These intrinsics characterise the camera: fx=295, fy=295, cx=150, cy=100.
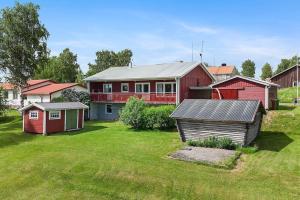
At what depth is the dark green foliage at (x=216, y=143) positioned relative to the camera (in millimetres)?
19219

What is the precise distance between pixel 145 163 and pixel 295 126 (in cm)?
1444

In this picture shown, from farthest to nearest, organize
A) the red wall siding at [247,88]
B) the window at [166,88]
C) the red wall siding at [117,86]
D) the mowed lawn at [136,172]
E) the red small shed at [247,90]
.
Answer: the red wall siding at [117,86] → the window at [166,88] → the red wall siding at [247,88] → the red small shed at [247,90] → the mowed lawn at [136,172]

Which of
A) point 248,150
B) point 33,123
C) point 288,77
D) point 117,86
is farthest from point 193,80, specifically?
point 288,77

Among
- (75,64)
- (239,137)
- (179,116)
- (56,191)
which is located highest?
(75,64)

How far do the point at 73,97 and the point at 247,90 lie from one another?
70.6 feet

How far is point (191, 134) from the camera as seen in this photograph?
824 inches

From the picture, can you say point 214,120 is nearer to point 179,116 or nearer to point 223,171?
point 179,116

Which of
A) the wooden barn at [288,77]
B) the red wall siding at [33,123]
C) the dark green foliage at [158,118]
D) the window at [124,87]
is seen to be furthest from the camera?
the wooden barn at [288,77]

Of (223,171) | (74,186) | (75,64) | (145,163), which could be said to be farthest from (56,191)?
(75,64)

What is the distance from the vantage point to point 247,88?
3050cm

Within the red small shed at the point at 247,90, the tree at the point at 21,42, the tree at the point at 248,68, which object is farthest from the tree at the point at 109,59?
the red small shed at the point at 247,90

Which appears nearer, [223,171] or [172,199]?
[172,199]

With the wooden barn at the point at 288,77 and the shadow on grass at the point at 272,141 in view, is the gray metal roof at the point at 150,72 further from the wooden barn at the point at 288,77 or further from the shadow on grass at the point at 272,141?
the wooden barn at the point at 288,77

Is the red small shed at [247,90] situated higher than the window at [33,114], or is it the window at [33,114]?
the red small shed at [247,90]
